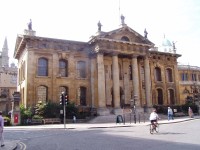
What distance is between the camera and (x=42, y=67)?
125 feet

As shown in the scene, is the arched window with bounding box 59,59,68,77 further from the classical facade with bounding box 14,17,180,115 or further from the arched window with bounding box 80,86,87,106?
the arched window with bounding box 80,86,87,106

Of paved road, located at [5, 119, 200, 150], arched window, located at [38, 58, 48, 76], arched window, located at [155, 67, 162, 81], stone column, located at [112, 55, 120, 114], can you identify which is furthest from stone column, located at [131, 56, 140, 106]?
paved road, located at [5, 119, 200, 150]

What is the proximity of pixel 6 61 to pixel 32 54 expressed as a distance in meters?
65.8

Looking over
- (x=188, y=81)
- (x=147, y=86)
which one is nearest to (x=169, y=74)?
(x=147, y=86)

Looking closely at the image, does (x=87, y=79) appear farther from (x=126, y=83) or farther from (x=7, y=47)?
(x=7, y=47)

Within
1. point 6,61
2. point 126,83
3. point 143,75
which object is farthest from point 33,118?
point 6,61

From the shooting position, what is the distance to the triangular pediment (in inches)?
1547

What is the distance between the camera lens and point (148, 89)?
41.2 meters

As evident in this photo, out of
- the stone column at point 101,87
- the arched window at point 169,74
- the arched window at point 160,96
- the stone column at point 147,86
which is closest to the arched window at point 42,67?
the stone column at point 101,87

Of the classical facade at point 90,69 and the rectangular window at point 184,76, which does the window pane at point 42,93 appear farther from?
the rectangular window at point 184,76

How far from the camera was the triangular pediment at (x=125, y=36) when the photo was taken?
39.3m

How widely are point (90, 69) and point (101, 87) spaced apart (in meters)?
4.28

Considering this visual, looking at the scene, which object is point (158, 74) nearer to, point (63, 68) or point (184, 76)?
point (63, 68)

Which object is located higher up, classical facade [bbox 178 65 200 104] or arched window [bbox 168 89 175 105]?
classical facade [bbox 178 65 200 104]
